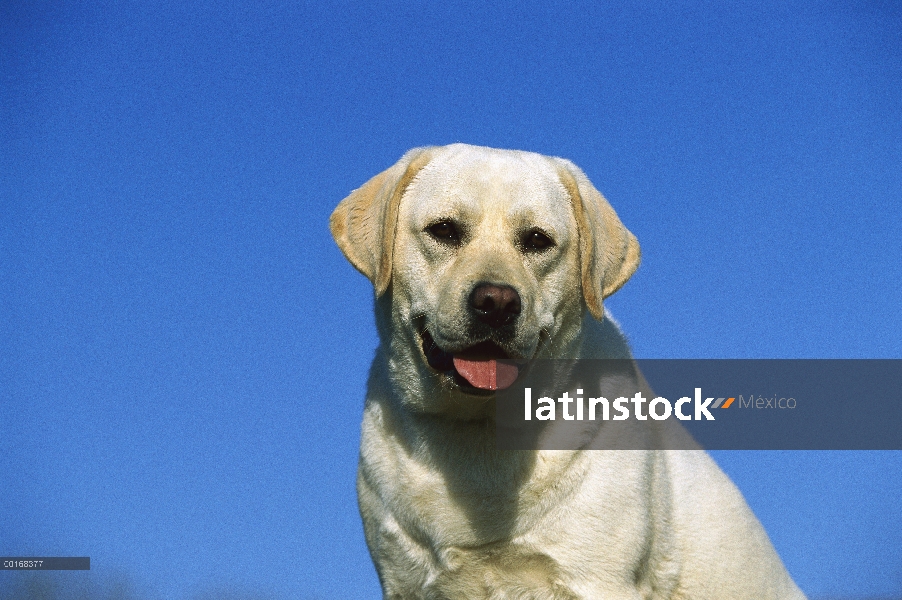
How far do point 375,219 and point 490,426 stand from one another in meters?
1.36

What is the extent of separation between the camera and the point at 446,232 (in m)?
5.12

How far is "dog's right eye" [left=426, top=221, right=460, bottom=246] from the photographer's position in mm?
5109

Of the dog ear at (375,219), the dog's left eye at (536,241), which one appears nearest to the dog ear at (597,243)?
the dog's left eye at (536,241)

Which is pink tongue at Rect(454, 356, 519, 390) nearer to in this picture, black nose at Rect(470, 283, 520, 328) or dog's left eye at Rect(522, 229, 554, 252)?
black nose at Rect(470, 283, 520, 328)

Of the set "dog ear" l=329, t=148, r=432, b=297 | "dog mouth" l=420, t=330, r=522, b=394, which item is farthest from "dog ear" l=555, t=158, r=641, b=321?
"dog ear" l=329, t=148, r=432, b=297

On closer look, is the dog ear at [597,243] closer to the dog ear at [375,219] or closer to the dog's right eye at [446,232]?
the dog's right eye at [446,232]

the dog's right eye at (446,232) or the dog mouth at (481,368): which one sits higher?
the dog's right eye at (446,232)

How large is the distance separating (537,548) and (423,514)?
26.2 inches

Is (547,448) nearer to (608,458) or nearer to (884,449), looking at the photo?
(608,458)

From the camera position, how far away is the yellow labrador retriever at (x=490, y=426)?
4871mm

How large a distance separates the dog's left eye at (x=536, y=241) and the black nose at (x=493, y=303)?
46cm

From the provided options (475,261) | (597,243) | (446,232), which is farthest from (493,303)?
(597,243)

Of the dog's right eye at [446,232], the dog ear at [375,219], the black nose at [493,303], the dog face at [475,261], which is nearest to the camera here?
the black nose at [493,303]

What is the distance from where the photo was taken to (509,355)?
4.90 m
